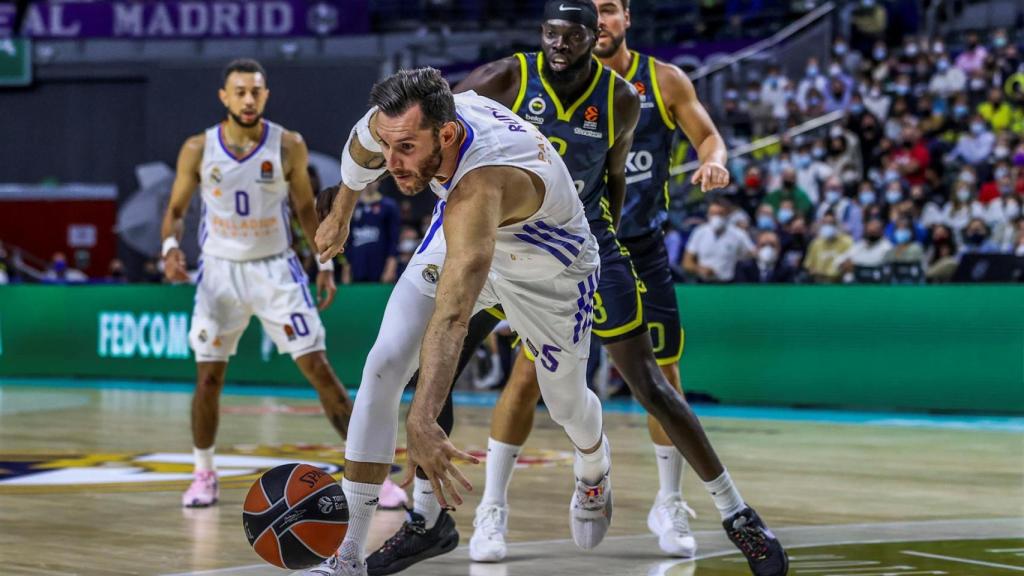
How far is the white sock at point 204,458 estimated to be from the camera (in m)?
7.67

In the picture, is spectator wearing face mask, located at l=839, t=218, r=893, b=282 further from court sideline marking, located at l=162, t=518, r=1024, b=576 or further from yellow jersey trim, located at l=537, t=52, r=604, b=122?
yellow jersey trim, located at l=537, t=52, r=604, b=122

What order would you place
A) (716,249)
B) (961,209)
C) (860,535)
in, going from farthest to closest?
(961,209) < (716,249) < (860,535)

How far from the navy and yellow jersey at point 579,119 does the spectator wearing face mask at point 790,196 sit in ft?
38.3

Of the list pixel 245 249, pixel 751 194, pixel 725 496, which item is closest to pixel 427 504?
pixel 725 496

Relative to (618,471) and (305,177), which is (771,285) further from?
(305,177)

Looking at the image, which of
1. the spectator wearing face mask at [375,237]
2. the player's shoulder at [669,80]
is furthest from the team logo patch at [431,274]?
the spectator wearing face mask at [375,237]

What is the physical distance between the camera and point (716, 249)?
1611cm

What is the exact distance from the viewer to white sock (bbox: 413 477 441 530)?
18.9 ft

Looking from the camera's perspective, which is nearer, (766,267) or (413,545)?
(413,545)

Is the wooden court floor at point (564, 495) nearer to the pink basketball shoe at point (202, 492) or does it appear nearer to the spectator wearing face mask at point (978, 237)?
the pink basketball shoe at point (202, 492)

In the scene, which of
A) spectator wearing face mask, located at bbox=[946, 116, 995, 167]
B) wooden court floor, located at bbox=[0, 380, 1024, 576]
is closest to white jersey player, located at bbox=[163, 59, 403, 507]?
wooden court floor, located at bbox=[0, 380, 1024, 576]

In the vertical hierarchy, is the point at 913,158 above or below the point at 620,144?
below

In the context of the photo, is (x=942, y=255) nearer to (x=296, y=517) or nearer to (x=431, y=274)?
(x=431, y=274)

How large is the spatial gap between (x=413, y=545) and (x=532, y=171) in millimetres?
1749
